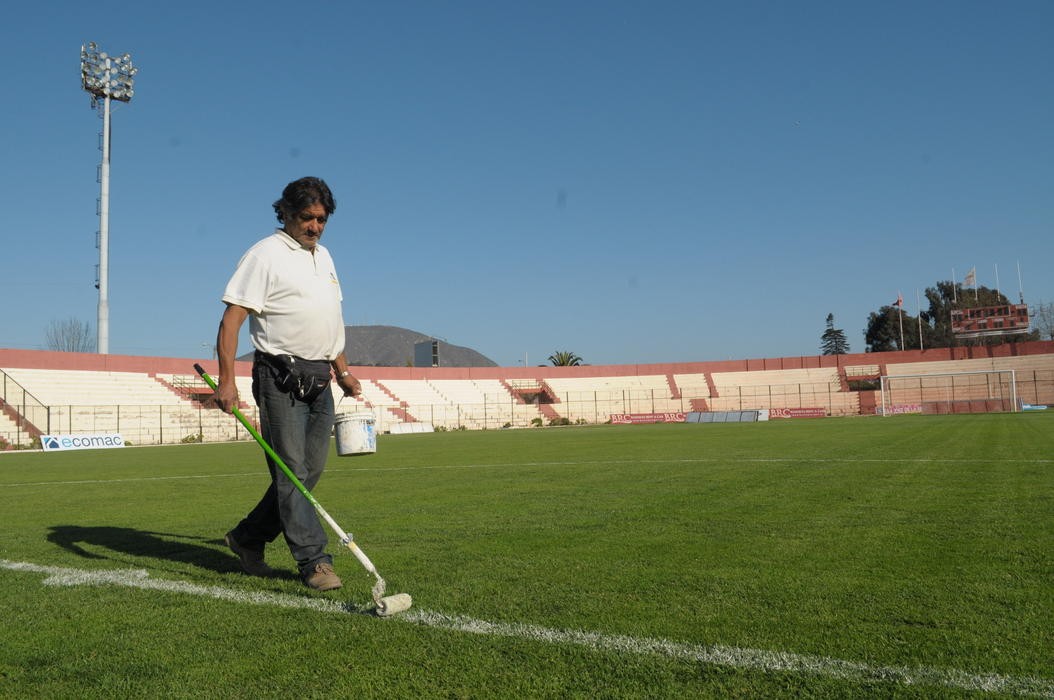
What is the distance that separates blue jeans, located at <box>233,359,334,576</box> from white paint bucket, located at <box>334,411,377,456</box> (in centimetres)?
12

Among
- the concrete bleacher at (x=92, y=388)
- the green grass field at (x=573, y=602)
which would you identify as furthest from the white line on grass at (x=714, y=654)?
the concrete bleacher at (x=92, y=388)

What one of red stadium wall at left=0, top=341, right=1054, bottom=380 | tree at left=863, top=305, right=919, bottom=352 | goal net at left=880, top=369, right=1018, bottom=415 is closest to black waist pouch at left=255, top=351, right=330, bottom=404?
red stadium wall at left=0, top=341, right=1054, bottom=380

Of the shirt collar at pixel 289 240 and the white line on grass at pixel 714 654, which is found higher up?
the shirt collar at pixel 289 240

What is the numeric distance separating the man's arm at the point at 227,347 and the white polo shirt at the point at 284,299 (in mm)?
60

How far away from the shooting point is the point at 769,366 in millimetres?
→ 67375

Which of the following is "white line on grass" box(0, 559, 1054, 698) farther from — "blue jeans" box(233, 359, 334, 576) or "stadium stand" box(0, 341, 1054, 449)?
"stadium stand" box(0, 341, 1054, 449)

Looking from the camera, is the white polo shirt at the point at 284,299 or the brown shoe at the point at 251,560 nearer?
the white polo shirt at the point at 284,299

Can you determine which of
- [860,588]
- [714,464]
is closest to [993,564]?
[860,588]

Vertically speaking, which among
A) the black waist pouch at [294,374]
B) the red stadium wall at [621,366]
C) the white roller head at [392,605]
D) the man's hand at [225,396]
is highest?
the red stadium wall at [621,366]

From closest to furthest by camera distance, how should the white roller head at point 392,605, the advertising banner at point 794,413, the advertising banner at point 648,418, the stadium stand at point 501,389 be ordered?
the white roller head at point 392,605
the stadium stand at point 501,389
the advertising banner at point 794,413
the advertising banner at point 648,418

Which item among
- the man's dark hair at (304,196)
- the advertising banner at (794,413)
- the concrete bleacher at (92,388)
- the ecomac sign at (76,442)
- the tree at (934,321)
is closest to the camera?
the man's dark hair at (304,196)

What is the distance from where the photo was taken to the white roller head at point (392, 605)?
3270 millimetres

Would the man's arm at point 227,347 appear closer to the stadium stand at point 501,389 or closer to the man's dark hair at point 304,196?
the man's dark hair at point 304,196

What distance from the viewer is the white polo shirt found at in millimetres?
4191
